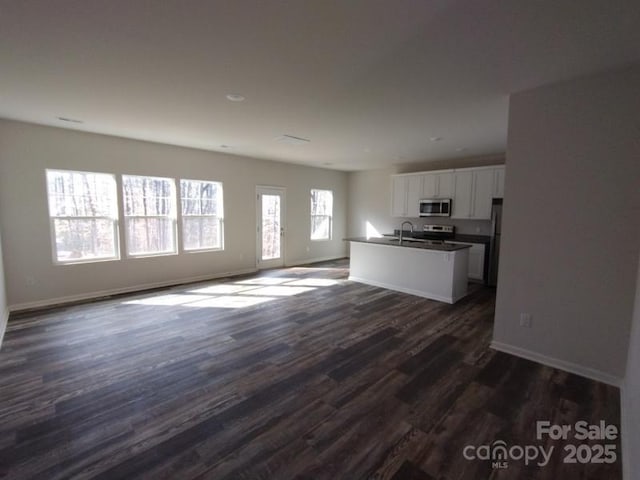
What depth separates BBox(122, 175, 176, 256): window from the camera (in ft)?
17.3

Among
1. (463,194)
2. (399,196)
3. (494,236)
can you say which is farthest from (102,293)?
(494,236)

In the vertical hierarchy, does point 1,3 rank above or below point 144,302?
above

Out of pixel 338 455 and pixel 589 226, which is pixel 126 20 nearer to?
pixel 338 455

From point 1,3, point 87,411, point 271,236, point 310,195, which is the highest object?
point 1,3

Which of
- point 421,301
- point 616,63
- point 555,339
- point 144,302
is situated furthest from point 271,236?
point 616,63

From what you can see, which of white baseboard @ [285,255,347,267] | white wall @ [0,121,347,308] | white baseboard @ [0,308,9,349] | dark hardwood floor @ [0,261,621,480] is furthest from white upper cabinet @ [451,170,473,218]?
white baseboard @ [0,308,9,349]

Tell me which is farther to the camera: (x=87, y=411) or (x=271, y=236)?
(x=271, y=236)

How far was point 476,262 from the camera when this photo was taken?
6.13 metres

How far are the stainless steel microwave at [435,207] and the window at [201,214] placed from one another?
15.6 feet

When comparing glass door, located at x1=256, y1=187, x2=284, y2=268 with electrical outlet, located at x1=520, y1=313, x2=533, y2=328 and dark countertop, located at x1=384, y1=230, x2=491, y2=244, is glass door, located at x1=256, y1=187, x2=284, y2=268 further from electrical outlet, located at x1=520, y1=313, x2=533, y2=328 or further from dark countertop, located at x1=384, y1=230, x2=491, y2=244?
electrical outlet, located at x1=520, y1=313, x2=533, y2=328

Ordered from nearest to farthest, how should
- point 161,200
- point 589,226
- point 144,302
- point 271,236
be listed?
point 589,226, point 144,302, point 161,200, point 271,236

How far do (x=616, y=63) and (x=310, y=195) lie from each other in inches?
257

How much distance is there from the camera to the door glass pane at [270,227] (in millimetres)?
7344

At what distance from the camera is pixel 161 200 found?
5.68 meters
